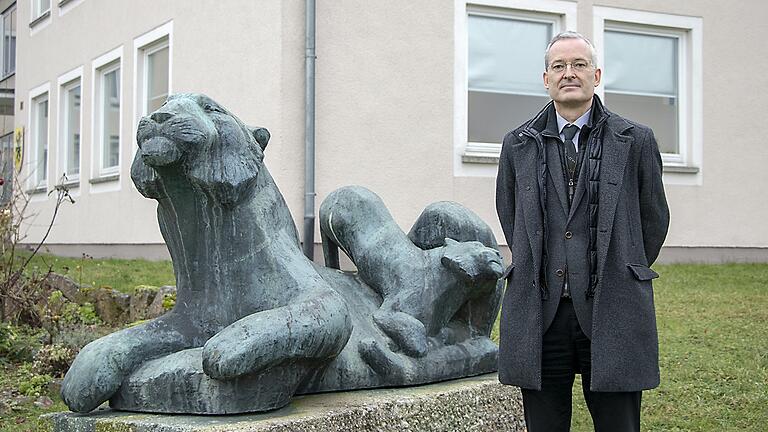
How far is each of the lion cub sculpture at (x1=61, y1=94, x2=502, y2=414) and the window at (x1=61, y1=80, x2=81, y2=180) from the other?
14.1 meters

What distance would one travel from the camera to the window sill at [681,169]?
1282 cm

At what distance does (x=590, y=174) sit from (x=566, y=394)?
0.68 m

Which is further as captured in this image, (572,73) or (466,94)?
(466,94)

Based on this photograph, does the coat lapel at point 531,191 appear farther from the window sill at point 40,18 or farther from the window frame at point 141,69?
the window sill at point 40,18

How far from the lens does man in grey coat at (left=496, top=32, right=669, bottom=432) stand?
2.88 metres

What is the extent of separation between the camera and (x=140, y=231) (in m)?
13.7

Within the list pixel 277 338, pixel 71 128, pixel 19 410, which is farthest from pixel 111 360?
pixel 71 128

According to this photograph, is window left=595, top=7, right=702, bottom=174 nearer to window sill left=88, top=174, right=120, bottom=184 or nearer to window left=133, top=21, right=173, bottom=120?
window left=133, top=21, right=173, bottom=120

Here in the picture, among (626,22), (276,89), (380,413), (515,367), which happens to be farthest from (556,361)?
(626,22)

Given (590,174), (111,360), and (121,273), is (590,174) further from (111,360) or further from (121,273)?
(121,273)

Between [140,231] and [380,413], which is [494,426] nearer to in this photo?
[380,413]

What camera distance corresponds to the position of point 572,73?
9.75 feet

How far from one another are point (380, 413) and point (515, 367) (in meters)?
0.57

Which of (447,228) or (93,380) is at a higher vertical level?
(447,228)
